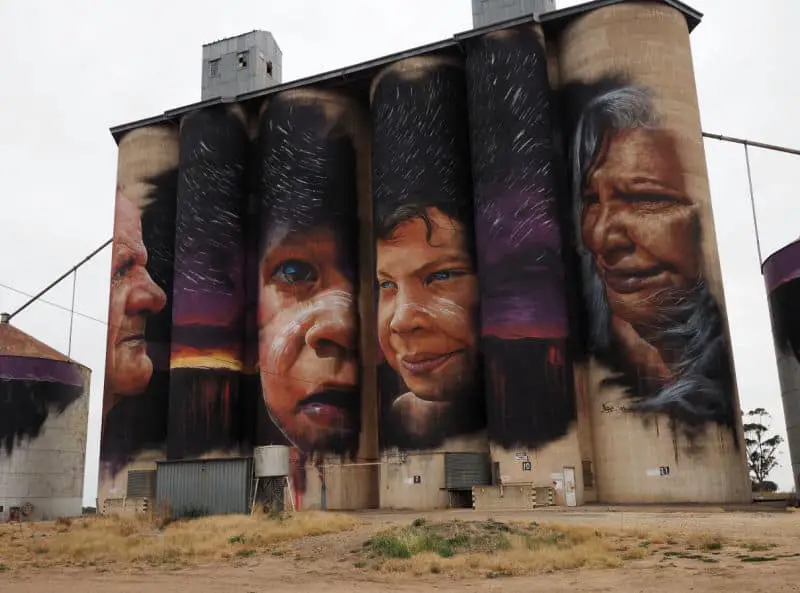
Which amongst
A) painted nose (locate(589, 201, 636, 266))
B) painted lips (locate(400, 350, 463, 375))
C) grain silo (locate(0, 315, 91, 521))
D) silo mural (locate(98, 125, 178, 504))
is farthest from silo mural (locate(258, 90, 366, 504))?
painted nose (locate(589, 201, 636, 266))

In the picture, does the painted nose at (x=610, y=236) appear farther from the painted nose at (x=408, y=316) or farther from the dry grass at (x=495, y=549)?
the dry grass at (x=495, y=549)

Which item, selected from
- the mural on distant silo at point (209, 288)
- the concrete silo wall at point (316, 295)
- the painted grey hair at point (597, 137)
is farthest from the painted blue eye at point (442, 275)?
the mural on distant silo at point (209, 288)

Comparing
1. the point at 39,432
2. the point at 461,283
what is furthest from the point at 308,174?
the point at 39,432

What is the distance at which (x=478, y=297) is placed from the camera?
51156 millimetres

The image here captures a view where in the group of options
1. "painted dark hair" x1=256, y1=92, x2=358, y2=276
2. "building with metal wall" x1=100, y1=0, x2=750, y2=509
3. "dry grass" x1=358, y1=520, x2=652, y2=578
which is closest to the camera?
"dry grass" x1=358, y1=520, x2=652, y2=578

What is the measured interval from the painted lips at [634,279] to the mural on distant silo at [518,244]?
2946 millimetres

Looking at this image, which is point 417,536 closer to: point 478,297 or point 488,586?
point 488,586

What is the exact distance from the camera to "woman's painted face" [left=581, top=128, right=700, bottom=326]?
46438 millimetres

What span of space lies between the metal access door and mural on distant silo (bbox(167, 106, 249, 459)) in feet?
76.8

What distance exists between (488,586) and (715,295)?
32.9 m

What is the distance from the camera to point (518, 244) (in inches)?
1918

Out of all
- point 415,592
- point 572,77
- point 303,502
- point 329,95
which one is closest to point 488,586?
point 415,592

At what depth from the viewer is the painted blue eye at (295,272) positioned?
56.3m

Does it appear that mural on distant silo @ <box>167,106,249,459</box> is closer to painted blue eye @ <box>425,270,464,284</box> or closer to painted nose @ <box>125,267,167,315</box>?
painted nose @ <box>125,267,167,315</box>
